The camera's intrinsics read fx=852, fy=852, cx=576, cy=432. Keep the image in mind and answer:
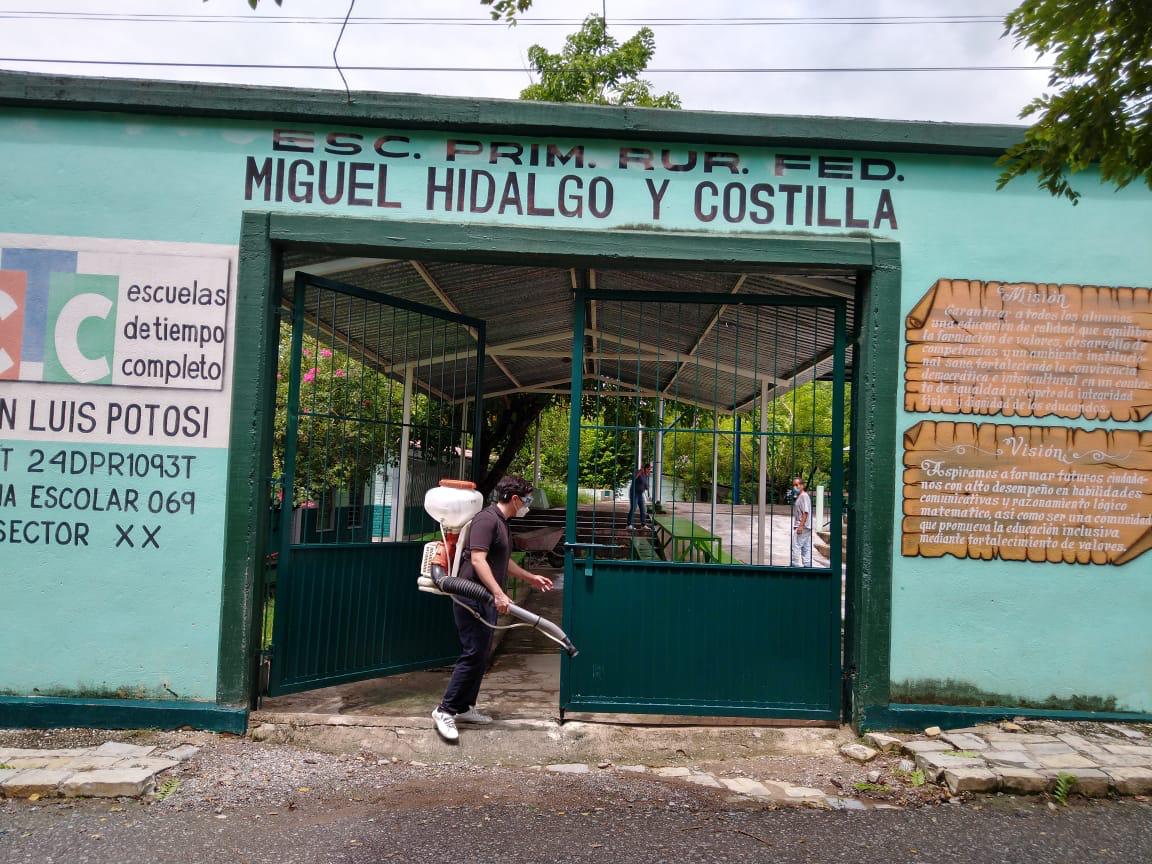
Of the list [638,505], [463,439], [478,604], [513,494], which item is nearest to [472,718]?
[478,604]

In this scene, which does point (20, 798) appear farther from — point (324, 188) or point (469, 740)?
point (324, 188)

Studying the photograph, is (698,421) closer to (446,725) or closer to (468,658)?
(468,658)

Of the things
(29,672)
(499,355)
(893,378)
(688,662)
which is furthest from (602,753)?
(499,355)

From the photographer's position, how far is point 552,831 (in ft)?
Answer: 12.2

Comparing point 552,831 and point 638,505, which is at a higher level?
point 638,505

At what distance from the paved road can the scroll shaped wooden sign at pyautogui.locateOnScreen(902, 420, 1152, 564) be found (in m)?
1.46

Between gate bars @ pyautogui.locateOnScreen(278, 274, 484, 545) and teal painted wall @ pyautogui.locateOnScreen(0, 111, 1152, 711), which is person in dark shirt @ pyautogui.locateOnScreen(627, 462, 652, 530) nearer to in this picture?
gate bars @ pyautogui.locateOnScreen(278, 274, 484, 545)

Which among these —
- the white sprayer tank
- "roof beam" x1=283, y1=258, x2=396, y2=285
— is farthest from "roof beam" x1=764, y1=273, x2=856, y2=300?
"roof beam" x1=283, y1=258, x2=396, y2=285

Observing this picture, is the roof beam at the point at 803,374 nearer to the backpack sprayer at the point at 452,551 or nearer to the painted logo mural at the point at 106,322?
the backpack sprayer at the point at 452,551

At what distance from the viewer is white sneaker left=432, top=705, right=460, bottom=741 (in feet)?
15.6

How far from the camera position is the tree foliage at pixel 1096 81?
3273 mm

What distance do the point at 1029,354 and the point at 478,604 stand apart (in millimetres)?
3499

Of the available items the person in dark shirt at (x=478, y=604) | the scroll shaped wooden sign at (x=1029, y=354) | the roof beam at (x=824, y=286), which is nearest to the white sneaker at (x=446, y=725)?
the person in dark shirt at (x=478, y=604)

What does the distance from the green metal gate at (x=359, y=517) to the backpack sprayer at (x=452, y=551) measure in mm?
684
